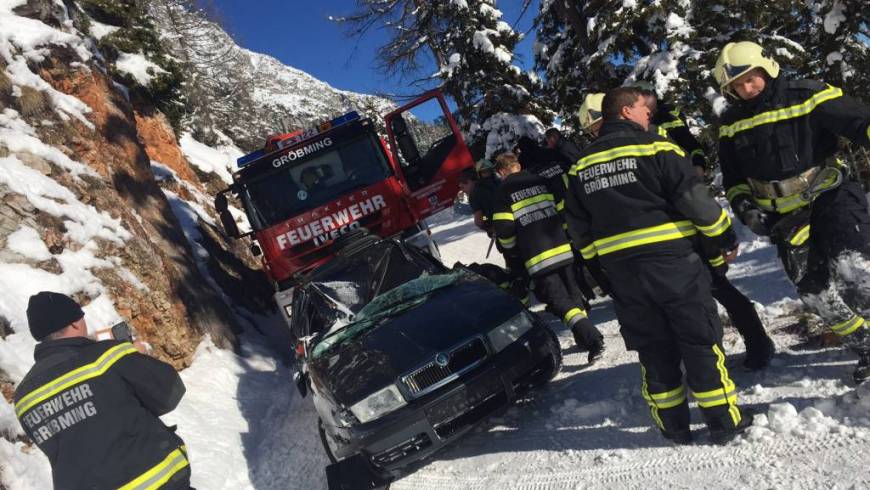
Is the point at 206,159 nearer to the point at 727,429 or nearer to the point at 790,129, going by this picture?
the point at 790,129

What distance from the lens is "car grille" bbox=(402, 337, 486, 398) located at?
12.7 ft

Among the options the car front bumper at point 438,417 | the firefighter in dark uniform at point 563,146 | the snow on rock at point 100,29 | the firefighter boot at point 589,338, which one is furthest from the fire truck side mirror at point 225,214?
the snow on rock at point 100,29

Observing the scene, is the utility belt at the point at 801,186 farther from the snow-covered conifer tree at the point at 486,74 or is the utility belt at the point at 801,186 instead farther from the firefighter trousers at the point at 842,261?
the snow-covered conifer tree at the point at 486,74

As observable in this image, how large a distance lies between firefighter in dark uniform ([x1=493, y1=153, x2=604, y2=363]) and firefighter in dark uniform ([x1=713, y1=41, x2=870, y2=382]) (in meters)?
1.73

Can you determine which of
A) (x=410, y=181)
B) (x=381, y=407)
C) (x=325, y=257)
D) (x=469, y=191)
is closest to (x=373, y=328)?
(x=381, y=407)

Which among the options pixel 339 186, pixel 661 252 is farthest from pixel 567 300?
pixel 339 186

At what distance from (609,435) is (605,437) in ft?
0.10

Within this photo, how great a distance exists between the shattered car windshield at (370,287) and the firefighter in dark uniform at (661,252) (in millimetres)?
2005

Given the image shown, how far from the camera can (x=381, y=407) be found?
3834mm

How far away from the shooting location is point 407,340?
4168mm

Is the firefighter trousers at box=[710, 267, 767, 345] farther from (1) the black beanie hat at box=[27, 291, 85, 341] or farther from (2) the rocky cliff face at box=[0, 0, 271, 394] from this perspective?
(2) the rocky cliff face at box=[0, 0, 271, 394]

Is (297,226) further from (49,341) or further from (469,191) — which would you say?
(49,341)

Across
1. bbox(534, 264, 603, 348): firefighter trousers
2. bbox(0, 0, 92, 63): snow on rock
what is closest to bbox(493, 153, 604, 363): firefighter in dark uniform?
bbox(534, 264, 603, 348): firefighter trousers

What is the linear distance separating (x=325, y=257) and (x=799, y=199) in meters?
6.25
